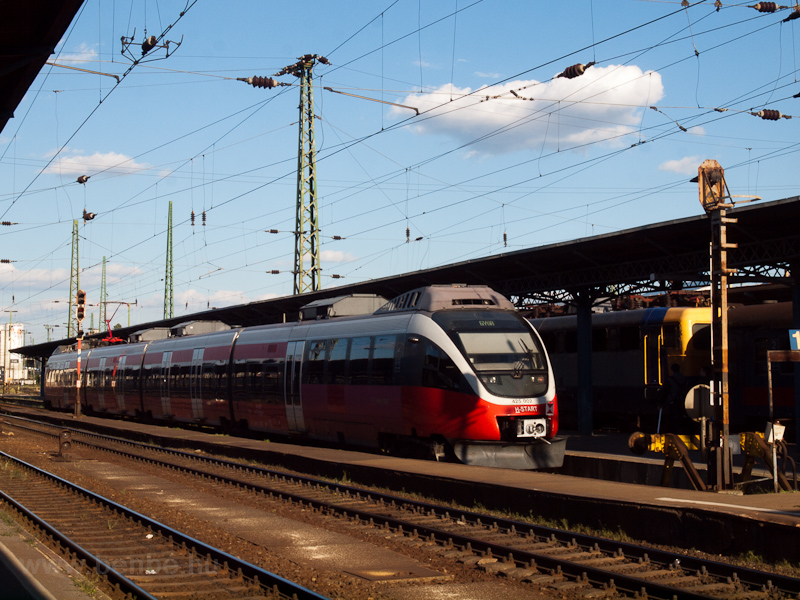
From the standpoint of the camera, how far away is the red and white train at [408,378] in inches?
627

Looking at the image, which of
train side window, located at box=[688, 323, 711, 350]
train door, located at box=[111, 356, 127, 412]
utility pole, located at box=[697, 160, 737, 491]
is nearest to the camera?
utility pole, located at box=[697, 160, 737, 491]

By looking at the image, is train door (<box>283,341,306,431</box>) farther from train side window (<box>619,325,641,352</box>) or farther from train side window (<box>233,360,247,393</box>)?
train side window (<box>619,325,641,352</box>)

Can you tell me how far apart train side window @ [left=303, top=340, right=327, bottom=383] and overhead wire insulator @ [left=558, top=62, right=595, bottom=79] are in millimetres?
8394

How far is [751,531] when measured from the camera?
8820 mm

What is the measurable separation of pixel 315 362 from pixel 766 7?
12160mm

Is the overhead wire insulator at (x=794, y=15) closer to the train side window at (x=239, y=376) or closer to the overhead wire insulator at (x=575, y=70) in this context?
the overhead wire insulator at (x=575, y=70)

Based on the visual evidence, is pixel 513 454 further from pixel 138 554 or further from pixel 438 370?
pixel 138 554

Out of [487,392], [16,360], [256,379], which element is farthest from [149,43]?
[16,360]

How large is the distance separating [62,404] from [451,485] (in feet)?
131

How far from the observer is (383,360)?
58.5 feet

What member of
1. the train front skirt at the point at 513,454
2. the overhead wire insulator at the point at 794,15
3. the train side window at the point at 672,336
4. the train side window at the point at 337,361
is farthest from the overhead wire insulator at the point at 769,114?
the train side window at the point at 337,361

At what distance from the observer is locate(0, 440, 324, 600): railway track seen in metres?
7.75

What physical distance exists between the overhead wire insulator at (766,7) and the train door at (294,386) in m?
12.5

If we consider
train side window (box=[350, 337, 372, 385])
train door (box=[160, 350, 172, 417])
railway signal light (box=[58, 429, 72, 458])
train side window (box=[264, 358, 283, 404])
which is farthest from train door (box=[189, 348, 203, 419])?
train side window (box=[350, 337, 372, 385])
